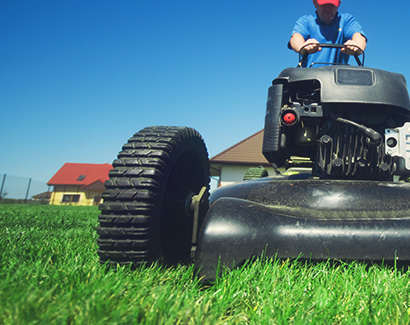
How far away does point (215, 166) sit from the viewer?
1967 cm

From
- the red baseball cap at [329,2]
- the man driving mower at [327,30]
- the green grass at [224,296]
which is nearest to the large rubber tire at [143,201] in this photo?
the green grass at [224,296]

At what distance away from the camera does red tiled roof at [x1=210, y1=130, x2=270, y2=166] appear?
1905cm

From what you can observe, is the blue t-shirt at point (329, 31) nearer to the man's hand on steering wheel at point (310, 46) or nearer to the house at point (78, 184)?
the man's hand on steering wheel at point (310, 46)

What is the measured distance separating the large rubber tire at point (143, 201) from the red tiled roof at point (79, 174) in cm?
4249

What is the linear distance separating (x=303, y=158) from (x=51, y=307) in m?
1.89

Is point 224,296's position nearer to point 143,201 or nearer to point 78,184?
point 143,201

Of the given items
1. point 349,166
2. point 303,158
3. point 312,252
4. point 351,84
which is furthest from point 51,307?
point 303,158

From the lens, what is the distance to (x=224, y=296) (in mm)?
1111

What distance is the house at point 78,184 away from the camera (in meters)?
39.2

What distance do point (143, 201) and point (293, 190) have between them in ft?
2.53

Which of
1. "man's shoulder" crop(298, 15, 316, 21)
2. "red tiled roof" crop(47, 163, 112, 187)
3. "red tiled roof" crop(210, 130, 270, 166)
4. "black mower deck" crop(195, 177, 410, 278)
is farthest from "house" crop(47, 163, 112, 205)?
"black mower deck" crop(195, 177, 410, 278)

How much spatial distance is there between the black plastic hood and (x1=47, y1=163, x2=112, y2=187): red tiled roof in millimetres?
42822

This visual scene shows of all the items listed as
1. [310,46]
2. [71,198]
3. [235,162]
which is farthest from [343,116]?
[71,198]

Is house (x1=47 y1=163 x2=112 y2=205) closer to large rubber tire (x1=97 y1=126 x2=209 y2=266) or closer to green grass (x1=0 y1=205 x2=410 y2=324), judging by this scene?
large rubber tire (x1=97 y1=126 x2=209 y2=266)
